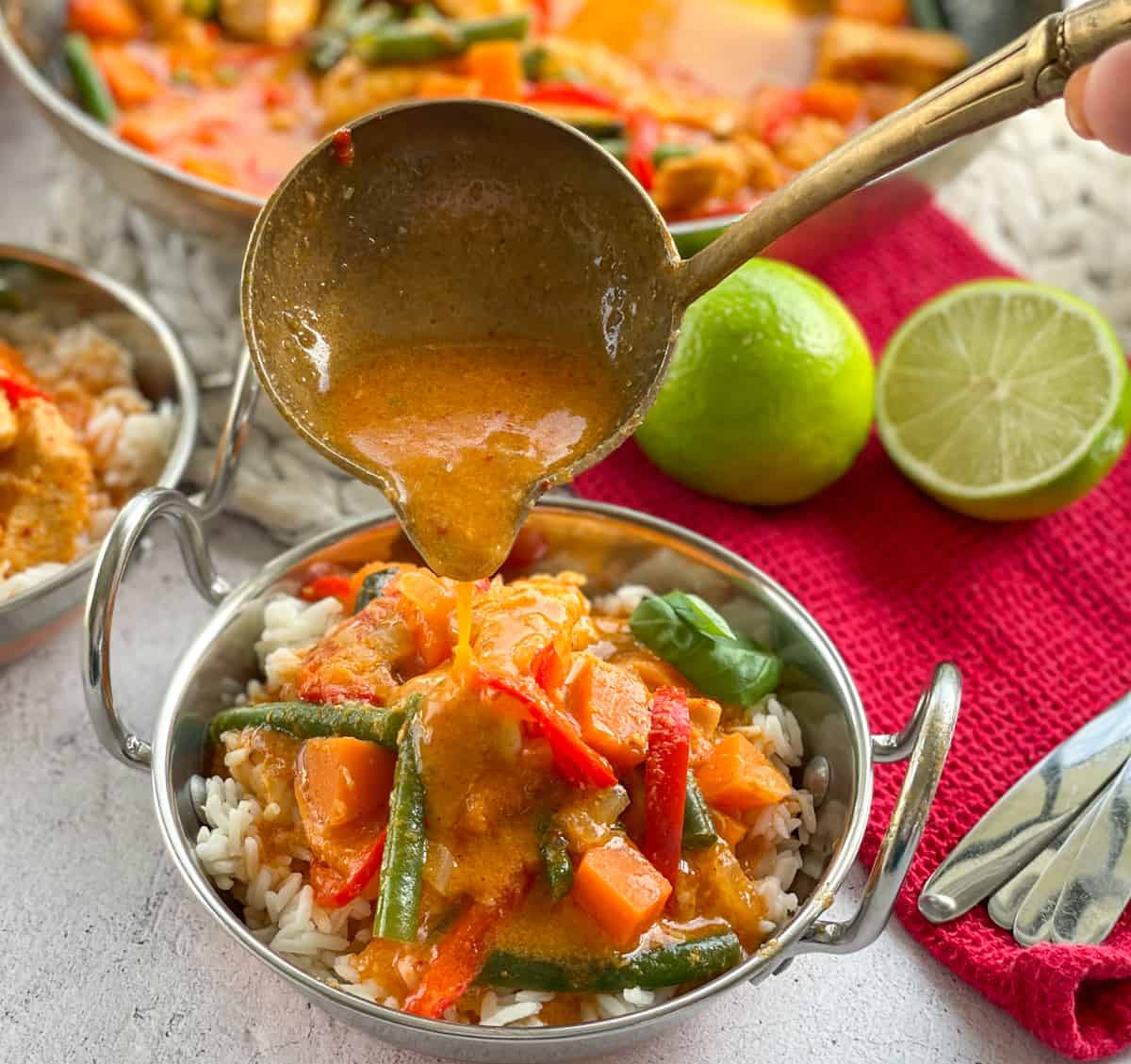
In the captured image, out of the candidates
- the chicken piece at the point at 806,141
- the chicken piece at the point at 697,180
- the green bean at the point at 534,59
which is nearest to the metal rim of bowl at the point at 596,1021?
the chicken piece at the point at 697,180

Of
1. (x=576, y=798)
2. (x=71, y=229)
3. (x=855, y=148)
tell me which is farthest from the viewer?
(x=71, y=229)

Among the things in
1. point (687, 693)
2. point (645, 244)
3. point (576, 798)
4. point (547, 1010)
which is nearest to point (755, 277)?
point (645, 244)

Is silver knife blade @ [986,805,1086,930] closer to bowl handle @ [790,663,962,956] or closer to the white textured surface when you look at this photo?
the white textured surface

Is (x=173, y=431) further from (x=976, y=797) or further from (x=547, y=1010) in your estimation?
(x=976, y=797)

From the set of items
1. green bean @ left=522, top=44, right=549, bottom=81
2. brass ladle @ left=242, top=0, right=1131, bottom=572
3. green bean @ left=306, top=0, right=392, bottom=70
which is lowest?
green bean @ left=306, top=0, right=392, bottom=70

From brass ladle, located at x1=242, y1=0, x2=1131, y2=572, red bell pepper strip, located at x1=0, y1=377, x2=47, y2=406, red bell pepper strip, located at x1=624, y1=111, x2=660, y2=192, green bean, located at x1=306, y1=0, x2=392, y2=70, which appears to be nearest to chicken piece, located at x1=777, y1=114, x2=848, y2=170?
red bell pepper strip, located at x1=624, y1=111, x2=660, y2=192

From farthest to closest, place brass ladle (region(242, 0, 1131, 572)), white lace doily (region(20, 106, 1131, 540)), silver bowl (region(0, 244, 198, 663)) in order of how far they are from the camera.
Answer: white lace doily (region(20, 106, 1131, 540)), silver bowl (region(0, 244, 198, 663)), brass ladle (region(242, 0, 1131, 572))
